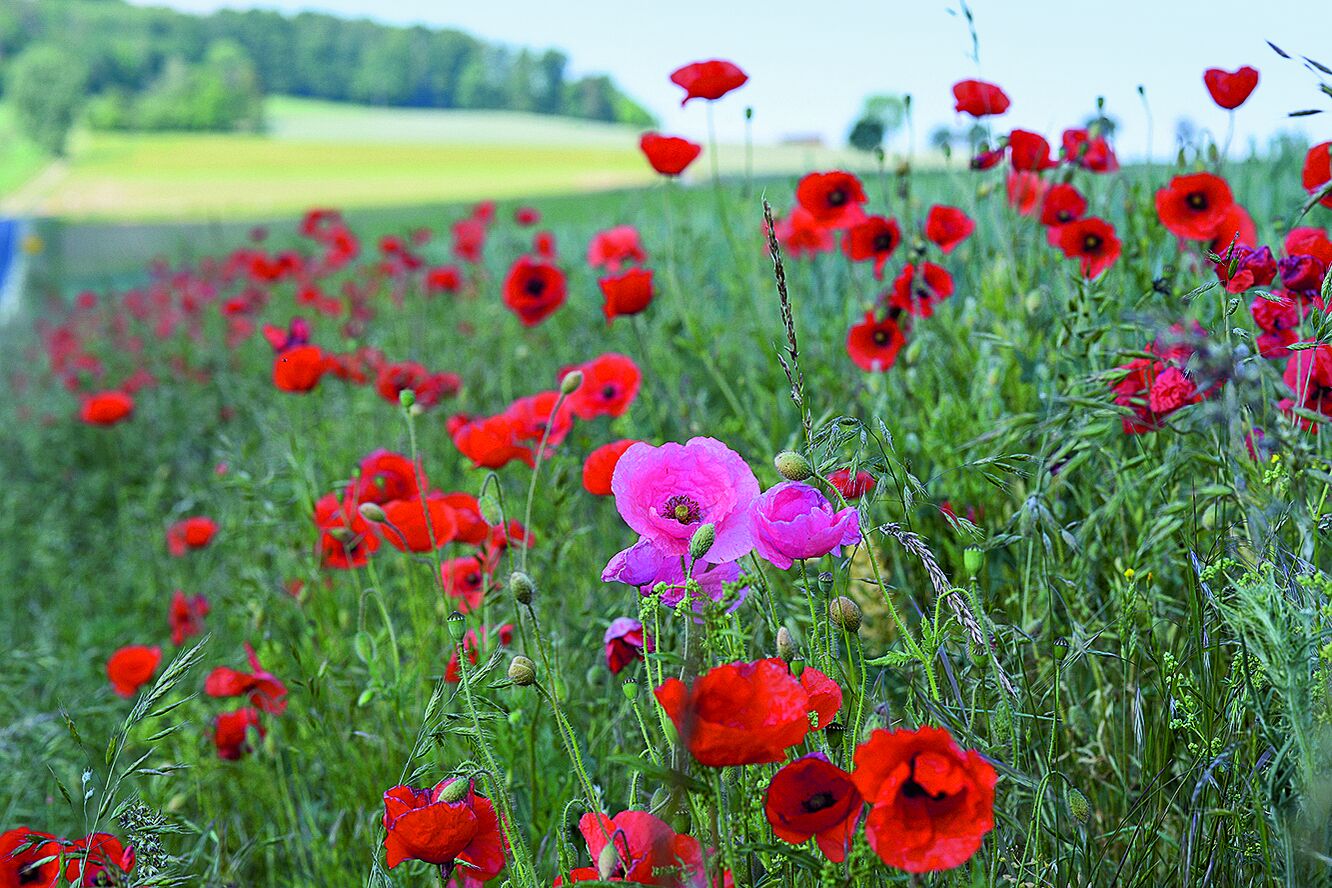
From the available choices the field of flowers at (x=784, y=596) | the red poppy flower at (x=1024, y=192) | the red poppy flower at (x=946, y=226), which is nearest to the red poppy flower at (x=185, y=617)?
the field of flowers at (x=784, y=596)

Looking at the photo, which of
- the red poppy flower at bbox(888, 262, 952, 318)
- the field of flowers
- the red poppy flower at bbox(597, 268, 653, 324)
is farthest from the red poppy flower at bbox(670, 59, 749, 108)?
the red poppy flower at bbox(888, 262, 952, 318)

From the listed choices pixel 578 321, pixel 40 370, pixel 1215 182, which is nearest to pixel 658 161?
pixel 1215 182

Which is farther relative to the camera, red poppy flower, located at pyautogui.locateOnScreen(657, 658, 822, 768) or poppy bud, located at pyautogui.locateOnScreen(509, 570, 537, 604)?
poppy bud, located at pyautogui.locateOnScreen(509, 570, 537, 604)

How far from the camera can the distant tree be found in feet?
132

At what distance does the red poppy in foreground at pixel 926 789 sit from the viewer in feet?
2.35

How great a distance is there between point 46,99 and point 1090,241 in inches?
1876

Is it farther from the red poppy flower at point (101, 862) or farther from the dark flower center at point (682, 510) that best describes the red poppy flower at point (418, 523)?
the dark flower center at point (682, 510)

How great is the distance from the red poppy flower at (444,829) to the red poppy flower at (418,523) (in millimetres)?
532

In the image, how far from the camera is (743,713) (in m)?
0.72

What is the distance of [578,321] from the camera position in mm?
4195

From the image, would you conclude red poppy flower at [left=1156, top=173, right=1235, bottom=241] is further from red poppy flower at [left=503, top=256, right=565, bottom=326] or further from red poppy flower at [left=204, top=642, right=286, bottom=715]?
red poppy flower at [left=204, top=642, right=286, bottom=715]

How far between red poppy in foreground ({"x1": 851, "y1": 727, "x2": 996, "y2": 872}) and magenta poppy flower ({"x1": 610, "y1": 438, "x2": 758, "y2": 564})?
24 centimetres

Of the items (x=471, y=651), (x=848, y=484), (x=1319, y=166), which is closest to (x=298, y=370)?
(x=471, y=651)

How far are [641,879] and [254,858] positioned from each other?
1.24 metres
